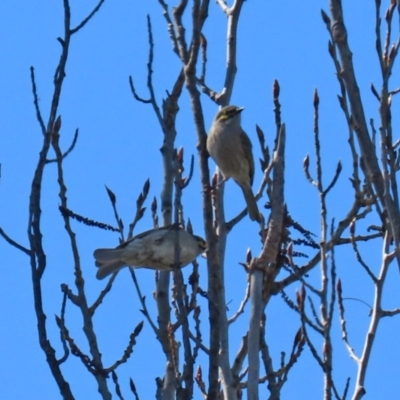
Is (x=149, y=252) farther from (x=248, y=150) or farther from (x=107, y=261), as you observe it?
(x=248, y=150)

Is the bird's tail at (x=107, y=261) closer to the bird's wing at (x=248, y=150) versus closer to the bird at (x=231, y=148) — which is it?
the bird at (x=231, y=148)

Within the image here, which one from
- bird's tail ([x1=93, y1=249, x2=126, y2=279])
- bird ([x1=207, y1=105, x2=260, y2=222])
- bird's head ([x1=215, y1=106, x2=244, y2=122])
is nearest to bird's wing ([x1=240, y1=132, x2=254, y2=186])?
bird ([x1=207, y1=105, x2=260, y2=222])

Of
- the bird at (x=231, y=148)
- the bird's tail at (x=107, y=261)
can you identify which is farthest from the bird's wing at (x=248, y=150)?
the bird's tail at (x=107, y=261)

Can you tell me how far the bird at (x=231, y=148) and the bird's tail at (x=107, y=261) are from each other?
2043 millimetres

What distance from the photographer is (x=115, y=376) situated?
16.4ft

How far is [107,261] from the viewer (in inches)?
255

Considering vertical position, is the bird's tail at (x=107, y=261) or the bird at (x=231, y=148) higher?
the bird at (x=231, y=148)

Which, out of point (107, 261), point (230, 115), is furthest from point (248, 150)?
point (107, 261)

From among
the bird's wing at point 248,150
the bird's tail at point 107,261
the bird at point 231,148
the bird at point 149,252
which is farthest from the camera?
the bird's wing at point 248,150

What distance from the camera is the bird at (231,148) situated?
8367 mm

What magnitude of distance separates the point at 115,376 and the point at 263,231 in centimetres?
112

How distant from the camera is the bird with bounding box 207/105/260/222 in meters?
8.37

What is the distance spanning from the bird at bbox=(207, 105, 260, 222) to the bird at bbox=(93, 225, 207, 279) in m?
1.89

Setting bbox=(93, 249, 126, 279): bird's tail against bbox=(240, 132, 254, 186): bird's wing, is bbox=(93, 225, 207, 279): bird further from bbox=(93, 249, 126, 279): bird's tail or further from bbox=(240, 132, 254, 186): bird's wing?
bbox=(240, 132, 254, 186): bird's wing
